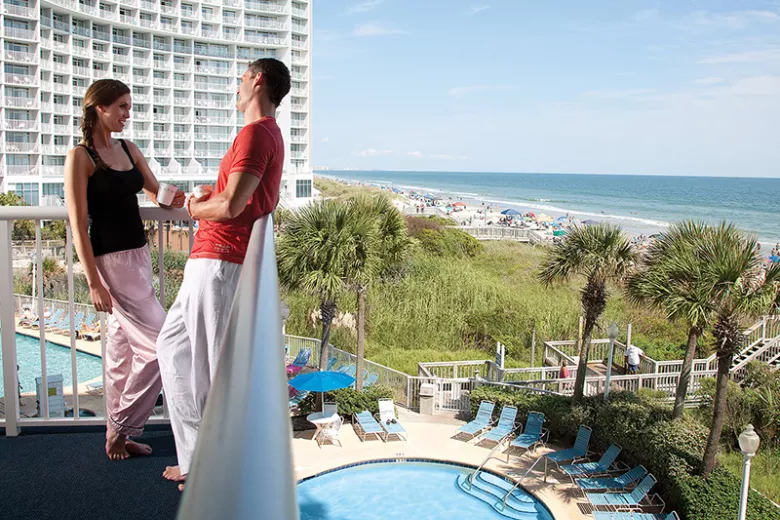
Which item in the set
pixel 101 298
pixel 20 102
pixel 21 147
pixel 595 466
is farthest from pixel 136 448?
pixel 20 102

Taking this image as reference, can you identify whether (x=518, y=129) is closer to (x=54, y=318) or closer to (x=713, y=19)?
(x=713, y=19)

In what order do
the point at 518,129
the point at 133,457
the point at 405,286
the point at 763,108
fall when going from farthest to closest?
the point at 518,129 < the point at 763,108 < the point at 405,286 < the point at 133,457

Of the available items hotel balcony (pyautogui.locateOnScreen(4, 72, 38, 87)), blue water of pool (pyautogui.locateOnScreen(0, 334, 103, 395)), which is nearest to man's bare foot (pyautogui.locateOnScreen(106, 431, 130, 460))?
blue water of pool (pyautogui.locateOnScreen(0, 334, 103, 395))

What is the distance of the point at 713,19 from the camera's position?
323 feet

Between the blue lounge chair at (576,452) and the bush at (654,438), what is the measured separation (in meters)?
0.19

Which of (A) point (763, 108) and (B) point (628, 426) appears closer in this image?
(B) point (628, 426)

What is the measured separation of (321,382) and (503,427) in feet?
11.8

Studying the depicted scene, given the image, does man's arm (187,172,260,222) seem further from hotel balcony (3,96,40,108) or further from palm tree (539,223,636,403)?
hotel balcony (3,96,40,108)

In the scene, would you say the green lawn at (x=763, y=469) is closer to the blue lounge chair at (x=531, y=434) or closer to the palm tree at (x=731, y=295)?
the palm tree at (x=731, y=295)

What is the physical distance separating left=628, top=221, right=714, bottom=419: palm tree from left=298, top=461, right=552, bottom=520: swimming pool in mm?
3803

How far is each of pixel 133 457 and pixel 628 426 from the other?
412 inches

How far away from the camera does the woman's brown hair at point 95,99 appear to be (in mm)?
2418

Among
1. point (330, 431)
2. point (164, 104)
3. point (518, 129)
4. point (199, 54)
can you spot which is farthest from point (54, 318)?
point (518, 129)

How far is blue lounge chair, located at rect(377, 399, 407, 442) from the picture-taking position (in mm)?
12523
